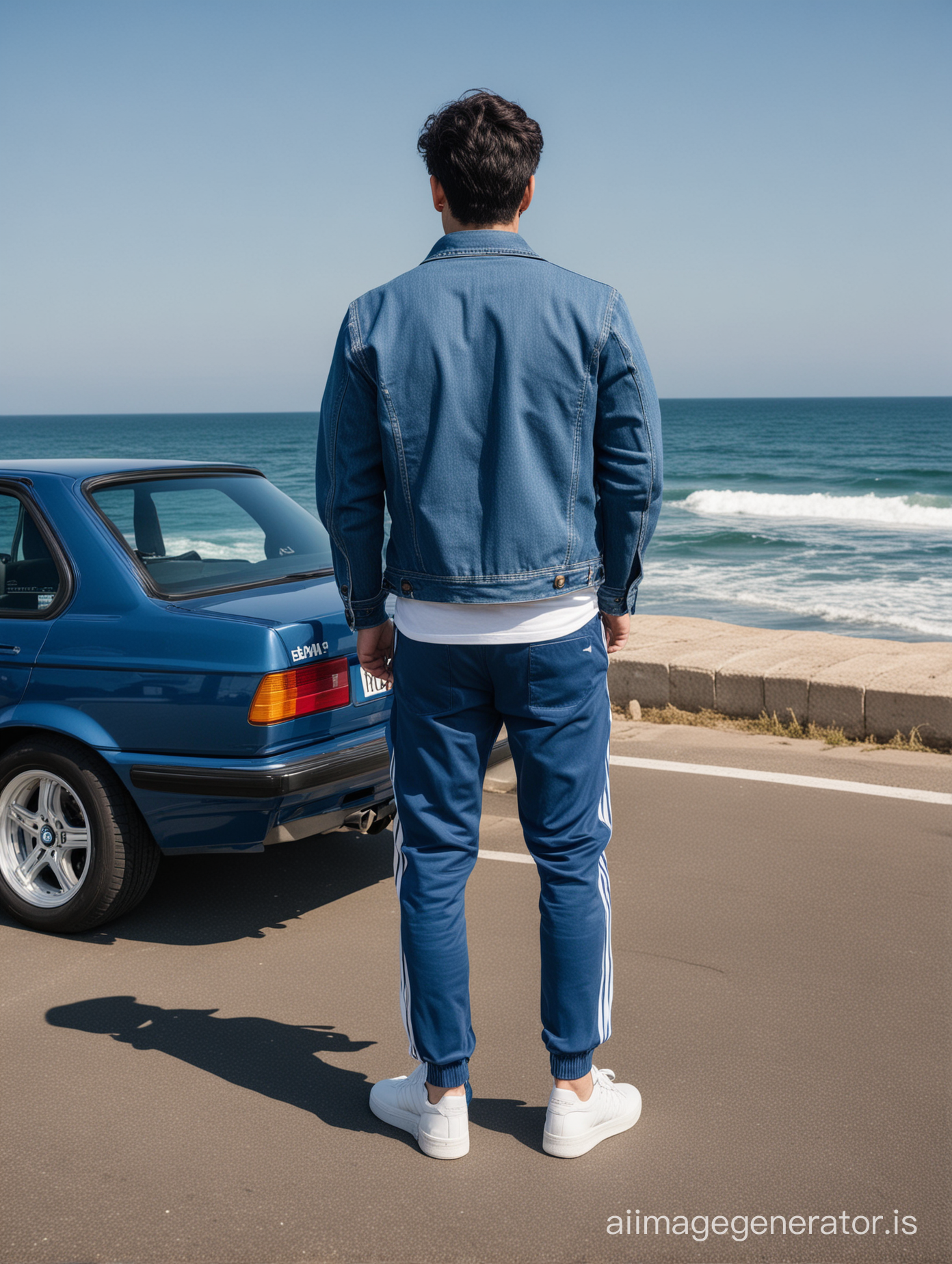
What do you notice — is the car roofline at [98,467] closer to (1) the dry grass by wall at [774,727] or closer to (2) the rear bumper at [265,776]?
(2) the rear bumper at [265,776]

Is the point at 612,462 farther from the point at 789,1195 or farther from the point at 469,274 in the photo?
the point at 789,1195

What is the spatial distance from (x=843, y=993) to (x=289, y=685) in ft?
6.24

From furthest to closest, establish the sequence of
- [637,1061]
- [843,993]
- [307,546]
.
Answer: [307,546], [843,993], [637,1061]

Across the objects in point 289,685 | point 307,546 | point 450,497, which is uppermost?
point 450,497

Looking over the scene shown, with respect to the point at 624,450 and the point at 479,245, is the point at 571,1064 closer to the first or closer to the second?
the point at 624,450

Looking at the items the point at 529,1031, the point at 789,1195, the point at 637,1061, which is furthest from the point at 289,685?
the point at 789,1195

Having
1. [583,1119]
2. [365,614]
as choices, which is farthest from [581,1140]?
[365,614]

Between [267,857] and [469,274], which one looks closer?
[469,274]

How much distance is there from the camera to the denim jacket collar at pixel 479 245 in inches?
92.7

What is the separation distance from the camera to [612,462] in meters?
2.38

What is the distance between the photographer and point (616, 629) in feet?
8.51

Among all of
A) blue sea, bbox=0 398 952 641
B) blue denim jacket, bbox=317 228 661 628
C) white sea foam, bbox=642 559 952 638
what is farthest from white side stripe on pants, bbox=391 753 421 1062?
white sea foam, bbox=642 559 952 638

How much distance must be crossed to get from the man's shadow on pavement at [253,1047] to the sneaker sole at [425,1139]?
2 centimetres

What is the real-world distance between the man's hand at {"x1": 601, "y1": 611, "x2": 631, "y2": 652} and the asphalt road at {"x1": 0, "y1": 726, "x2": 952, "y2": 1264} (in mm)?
1146
